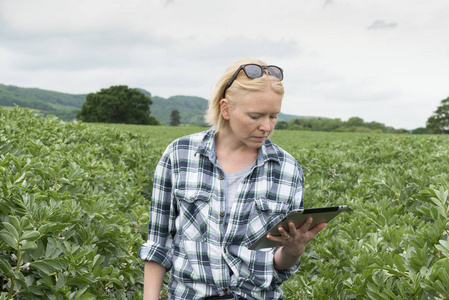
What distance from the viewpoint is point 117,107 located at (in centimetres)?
7044

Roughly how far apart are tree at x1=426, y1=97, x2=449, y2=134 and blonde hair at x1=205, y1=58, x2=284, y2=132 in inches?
3209

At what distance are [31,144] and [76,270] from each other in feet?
8.19

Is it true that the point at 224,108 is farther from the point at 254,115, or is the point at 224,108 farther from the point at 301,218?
the point at 301,218

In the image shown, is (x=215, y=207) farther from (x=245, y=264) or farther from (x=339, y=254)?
(x=339, y=254)

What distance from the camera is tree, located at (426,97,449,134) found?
75.2 metres

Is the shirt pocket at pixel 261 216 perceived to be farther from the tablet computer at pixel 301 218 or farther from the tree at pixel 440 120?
the tree at pixel 440 120

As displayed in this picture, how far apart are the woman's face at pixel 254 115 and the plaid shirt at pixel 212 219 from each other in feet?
0.42

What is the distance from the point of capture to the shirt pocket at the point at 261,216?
7.04 feet

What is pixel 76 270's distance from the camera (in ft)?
8.09

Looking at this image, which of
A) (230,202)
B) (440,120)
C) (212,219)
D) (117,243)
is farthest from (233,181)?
(440,120)

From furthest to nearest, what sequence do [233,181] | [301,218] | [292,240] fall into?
1. [233,181]
2. [292,240]
3. [301,218]

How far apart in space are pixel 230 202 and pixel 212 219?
13cm

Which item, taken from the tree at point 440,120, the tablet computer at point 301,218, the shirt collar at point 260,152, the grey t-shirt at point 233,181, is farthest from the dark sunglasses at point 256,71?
the tree at point 440,120

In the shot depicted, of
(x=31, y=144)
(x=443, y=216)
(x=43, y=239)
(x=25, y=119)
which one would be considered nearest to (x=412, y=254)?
(x=443, y=216)
